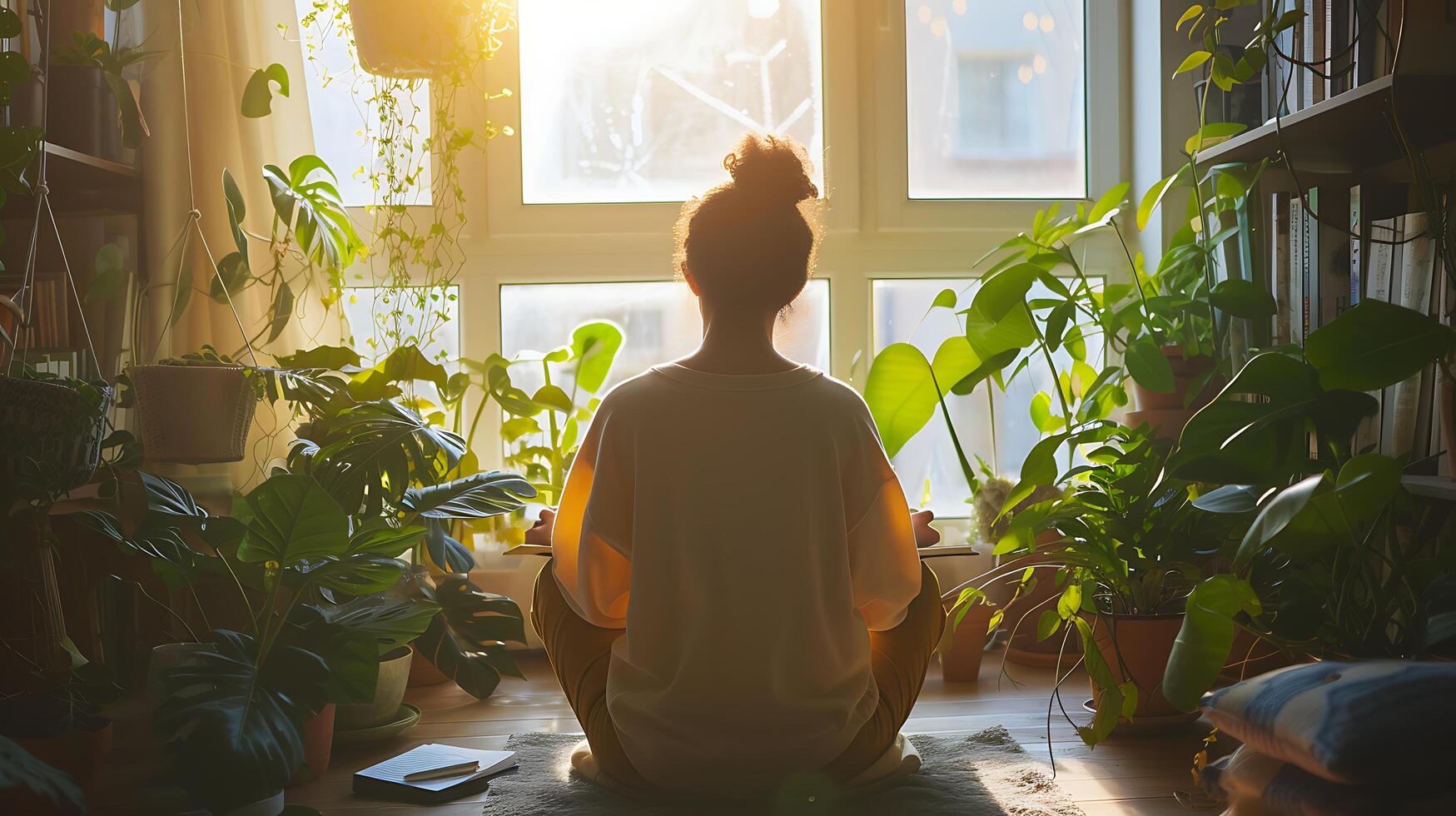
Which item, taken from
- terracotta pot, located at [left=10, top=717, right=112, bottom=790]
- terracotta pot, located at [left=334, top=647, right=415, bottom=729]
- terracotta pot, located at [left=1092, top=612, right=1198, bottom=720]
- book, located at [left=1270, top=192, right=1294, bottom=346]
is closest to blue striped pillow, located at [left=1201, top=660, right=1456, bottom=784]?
terracotta pot, located at [left=1092, top=612, right=1198, bottom=720]

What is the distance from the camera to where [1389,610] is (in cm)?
168

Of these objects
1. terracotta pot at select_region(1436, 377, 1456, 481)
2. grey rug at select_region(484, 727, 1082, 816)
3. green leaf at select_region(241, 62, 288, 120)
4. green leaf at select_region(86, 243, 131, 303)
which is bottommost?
grey rug at select_region(484, 727, 1082, 816)

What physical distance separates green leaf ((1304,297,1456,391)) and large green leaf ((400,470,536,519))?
1242 millimetres

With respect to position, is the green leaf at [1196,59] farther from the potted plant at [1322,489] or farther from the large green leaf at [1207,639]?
the large green leaf at [1207,639]

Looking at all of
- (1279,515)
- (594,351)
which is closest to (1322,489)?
(1279,515)

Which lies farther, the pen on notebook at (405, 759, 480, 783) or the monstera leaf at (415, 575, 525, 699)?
the monstera leaf at (415, 575, 525, 699)

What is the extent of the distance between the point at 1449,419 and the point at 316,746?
176 centimetres

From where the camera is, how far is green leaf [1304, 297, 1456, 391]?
4.49ft

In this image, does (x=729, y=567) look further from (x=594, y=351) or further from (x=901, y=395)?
(x=594, y=351)

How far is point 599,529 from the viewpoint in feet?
5.26

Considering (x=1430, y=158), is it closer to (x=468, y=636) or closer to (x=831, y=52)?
(x=831, y=52)

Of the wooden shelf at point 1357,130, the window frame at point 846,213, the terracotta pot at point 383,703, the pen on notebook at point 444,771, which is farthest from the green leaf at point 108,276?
the wooden shelf at point 1357,130

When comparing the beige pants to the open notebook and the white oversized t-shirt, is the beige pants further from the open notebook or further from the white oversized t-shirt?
the open notebook

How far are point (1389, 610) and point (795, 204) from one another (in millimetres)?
1080
